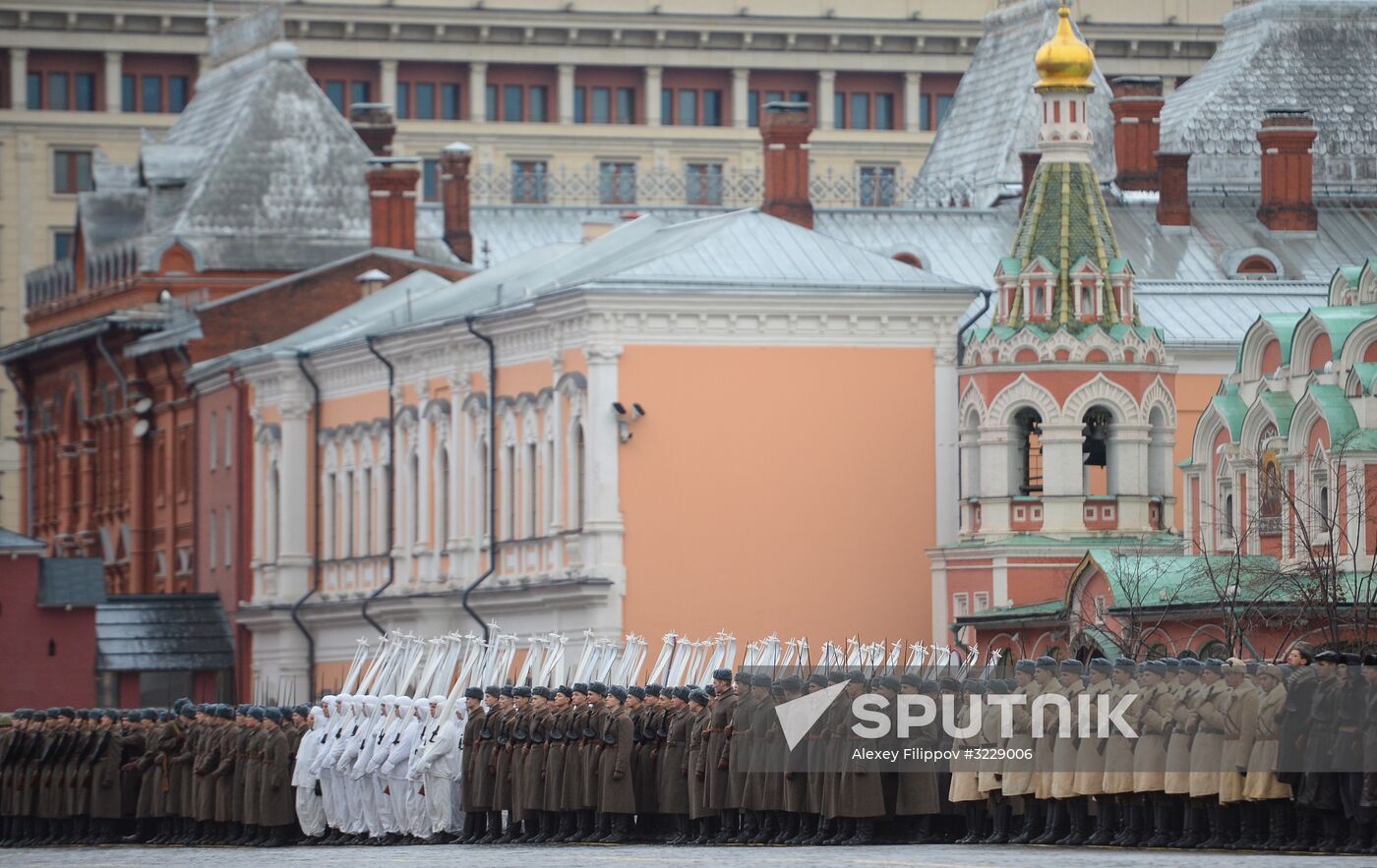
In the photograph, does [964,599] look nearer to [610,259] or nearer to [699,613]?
[699,613]

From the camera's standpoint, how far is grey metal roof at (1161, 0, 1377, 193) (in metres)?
67.8

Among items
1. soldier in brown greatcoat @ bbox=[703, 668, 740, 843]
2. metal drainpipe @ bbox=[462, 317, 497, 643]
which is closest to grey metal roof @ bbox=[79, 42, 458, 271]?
metal drainpipe @ bbox=[462, 317, 497, 643]

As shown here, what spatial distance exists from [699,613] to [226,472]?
15.4 meters

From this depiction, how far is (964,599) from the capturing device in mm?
49938

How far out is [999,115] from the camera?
73.4 meters

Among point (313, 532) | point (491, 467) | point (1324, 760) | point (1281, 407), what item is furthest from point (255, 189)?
point (1324, 760)

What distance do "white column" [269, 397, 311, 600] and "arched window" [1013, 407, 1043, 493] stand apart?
1402cm

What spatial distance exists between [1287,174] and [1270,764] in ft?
117

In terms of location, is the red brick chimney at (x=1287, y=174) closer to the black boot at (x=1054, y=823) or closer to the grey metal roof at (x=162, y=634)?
the grey metal roof at (x=162, y=634)

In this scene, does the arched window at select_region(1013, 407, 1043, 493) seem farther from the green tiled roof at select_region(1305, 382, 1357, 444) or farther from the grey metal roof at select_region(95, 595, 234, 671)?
the grey metal roof at select_region(95, 595, 234, 671)

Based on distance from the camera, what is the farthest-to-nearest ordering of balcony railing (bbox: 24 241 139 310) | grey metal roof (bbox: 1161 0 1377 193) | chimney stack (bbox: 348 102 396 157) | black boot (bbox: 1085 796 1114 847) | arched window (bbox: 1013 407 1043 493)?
chimney stack (bbox: 348 102 396 157) < balcony railing (bbox: 24 241 139 310) < grey metal roof (bbox: 1161 0 1377 193) < arched window (bbox: 1013 407 1043 493) < black boot (bbox: 1085 796 1114 847)

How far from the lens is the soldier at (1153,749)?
2922 cm

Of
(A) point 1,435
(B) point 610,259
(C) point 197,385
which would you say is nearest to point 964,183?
(C) point 197,385

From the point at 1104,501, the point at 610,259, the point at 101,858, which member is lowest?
the point at 101,858
